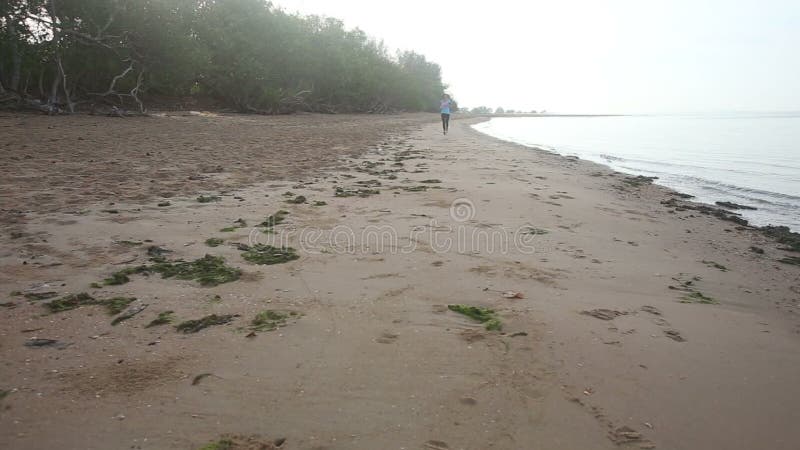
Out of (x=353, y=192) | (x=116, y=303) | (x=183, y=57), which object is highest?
(x=183, y=57)

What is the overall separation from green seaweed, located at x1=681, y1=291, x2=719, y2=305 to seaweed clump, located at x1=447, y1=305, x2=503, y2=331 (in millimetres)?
1443

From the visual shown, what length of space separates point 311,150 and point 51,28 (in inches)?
467

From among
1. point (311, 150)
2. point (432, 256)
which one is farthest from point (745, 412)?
point (311, 150)

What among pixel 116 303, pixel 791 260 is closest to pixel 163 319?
pixel 116 303

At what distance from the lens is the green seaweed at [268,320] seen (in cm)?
255

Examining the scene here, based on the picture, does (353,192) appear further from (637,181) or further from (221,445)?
(637,181)

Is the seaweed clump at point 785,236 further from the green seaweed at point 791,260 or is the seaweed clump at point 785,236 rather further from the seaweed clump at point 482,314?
the seaweed clump at point 482,314

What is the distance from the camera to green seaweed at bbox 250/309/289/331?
2549 mm

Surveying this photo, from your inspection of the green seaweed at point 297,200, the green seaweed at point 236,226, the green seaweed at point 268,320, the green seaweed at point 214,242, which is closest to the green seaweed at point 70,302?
the green seaweed at point 268,320

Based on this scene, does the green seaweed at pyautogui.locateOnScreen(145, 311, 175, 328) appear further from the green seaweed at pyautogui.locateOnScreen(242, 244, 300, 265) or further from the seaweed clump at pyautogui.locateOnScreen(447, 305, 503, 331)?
the seaweed clump at pyautogui.locateOnScreen(447, 305, 503, 331)

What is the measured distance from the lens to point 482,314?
2807mm

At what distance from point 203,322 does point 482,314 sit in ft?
5.24

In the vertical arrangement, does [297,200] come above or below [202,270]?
above

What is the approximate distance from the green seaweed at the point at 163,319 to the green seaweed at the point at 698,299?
3.27 metres
